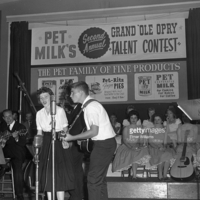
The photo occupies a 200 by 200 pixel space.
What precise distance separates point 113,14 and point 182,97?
292 centimetres

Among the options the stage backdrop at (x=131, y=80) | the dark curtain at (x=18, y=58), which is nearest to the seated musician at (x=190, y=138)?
the stage backdrop at (x=131, y=80)

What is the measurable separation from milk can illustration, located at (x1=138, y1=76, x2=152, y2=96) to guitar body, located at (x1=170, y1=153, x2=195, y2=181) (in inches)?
127

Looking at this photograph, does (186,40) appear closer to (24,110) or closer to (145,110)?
(145,110)

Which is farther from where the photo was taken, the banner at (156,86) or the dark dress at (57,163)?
the banner at (156,86)

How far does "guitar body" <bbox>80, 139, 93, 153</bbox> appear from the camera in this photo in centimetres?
431

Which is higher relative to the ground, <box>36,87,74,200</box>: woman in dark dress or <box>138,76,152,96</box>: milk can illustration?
<box>138,76,152,96</box>: milk can illustration

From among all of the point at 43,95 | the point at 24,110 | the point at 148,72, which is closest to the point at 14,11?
the point at 24,110

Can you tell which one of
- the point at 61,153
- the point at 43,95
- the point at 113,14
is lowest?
the point at 61,153

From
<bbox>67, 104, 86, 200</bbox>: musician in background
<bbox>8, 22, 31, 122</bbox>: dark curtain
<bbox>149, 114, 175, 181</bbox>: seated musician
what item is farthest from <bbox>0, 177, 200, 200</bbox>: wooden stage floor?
<bbox>8, 22, 31, 122</bbox>: dark curtain

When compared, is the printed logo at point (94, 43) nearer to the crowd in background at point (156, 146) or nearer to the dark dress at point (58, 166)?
the crowd in background at point (156, 146)

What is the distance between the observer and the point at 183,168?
5516 mm

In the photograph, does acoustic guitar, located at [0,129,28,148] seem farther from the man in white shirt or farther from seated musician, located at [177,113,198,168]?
seated musician, located at [177,113,198,168]

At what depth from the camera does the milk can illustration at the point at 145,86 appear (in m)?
8.72

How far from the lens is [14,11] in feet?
32.7
